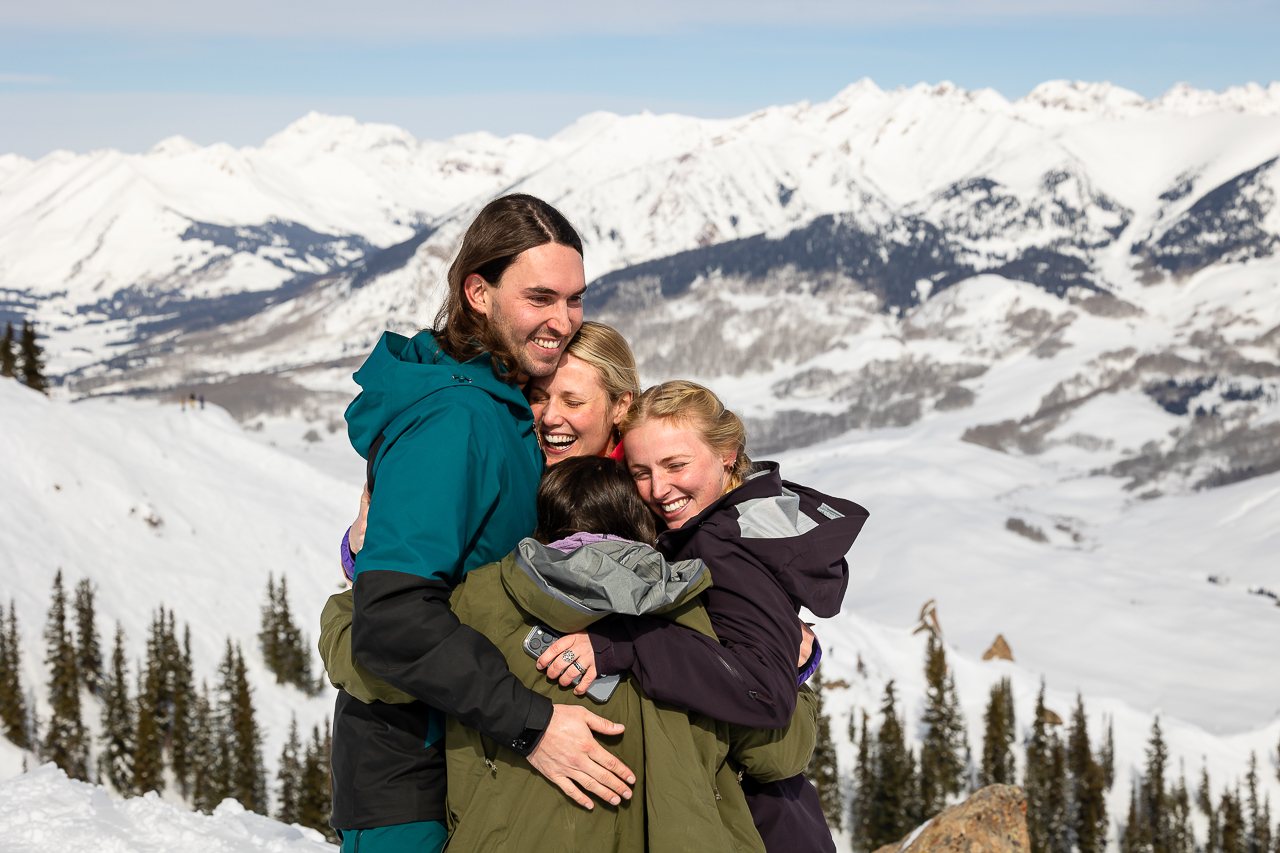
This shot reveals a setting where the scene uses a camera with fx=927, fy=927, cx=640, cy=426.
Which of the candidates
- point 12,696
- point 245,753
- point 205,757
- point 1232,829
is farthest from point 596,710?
point 1232,829

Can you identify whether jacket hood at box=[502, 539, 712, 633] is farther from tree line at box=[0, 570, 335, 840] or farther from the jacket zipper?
tree line at box=[0, 570, 335, 840]

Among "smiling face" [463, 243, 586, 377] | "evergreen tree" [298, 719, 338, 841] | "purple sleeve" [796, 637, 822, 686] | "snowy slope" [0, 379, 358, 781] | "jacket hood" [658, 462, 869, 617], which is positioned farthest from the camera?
"snowy slope" [0, 379, 358, 781]

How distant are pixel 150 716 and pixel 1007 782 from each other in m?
76.1

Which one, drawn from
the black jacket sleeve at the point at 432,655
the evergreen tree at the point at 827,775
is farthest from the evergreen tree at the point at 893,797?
the black jacket sleeve at the point at 432,655

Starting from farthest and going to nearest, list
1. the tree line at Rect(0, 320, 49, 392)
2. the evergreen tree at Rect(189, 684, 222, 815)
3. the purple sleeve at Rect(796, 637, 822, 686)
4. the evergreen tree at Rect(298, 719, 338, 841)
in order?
1. the tree line at Rect(0, 320, 49, 392)
2. the evergreen tree at Rect(189, 684, 222, 815)
3. the evergreen tree at Rect(298, 719, 338, 841)
4. the purple sleeve at Rect(796, 637, 822, 686)

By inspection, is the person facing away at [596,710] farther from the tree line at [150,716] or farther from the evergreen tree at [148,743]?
the evergreen tree at [148,743]

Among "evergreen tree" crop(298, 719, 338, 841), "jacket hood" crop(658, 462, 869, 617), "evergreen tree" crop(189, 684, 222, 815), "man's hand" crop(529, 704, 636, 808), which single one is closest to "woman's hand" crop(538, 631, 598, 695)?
"man's hand" crop(529, 704, 636, 808)

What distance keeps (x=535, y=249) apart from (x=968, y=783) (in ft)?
402

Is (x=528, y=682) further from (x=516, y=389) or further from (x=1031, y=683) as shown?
(x=1031, y=683)

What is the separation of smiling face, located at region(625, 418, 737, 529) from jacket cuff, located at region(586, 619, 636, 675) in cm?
156

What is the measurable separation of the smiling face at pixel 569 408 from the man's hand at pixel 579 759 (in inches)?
101

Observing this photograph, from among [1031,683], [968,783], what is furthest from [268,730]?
[1031,683]

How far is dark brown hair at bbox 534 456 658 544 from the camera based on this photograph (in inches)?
239

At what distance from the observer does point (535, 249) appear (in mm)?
6566
